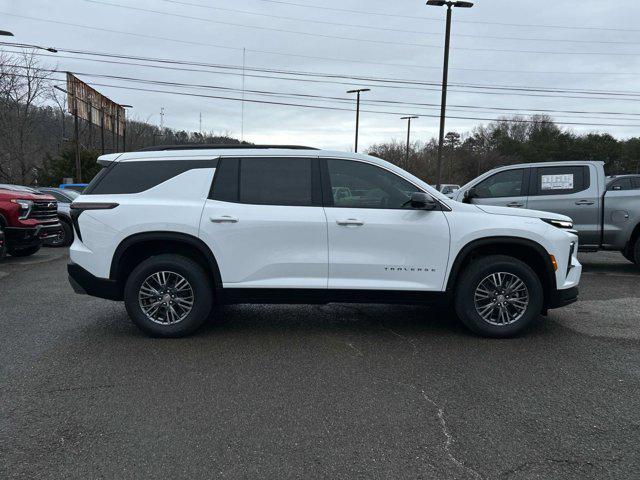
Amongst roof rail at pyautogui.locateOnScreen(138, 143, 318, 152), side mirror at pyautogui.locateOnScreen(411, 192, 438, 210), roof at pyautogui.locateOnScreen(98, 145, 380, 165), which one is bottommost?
side mirror at pyautogui.locateOnScreen(411, 192, 438, 210)

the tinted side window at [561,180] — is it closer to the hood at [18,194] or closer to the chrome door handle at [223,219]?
the chrome door handle at [223,219]

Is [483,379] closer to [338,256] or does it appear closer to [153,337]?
[338,256]

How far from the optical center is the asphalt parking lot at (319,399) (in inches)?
118

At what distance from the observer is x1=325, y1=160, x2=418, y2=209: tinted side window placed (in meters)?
5.23

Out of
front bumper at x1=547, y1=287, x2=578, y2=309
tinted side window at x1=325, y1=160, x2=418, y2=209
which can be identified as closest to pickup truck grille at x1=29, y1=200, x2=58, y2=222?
tinted side window at x1=325, y1=160, x2=418, y2=209

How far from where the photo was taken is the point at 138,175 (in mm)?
5285

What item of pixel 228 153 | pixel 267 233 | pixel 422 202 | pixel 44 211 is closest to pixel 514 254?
pixel 422 202

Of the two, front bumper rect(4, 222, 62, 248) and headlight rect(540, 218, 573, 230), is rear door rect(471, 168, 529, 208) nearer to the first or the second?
headlight rect(540, 218, 573, 230)

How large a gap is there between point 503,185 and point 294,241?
19.8 feet

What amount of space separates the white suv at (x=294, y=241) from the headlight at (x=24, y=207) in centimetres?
630

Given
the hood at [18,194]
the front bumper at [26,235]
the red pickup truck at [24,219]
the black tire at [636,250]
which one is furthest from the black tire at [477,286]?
the hood at [18,194]

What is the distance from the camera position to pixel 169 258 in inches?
206

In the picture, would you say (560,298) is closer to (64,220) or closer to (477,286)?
(477,286)

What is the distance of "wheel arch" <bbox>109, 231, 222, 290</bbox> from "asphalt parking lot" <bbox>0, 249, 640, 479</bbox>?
69 cm
